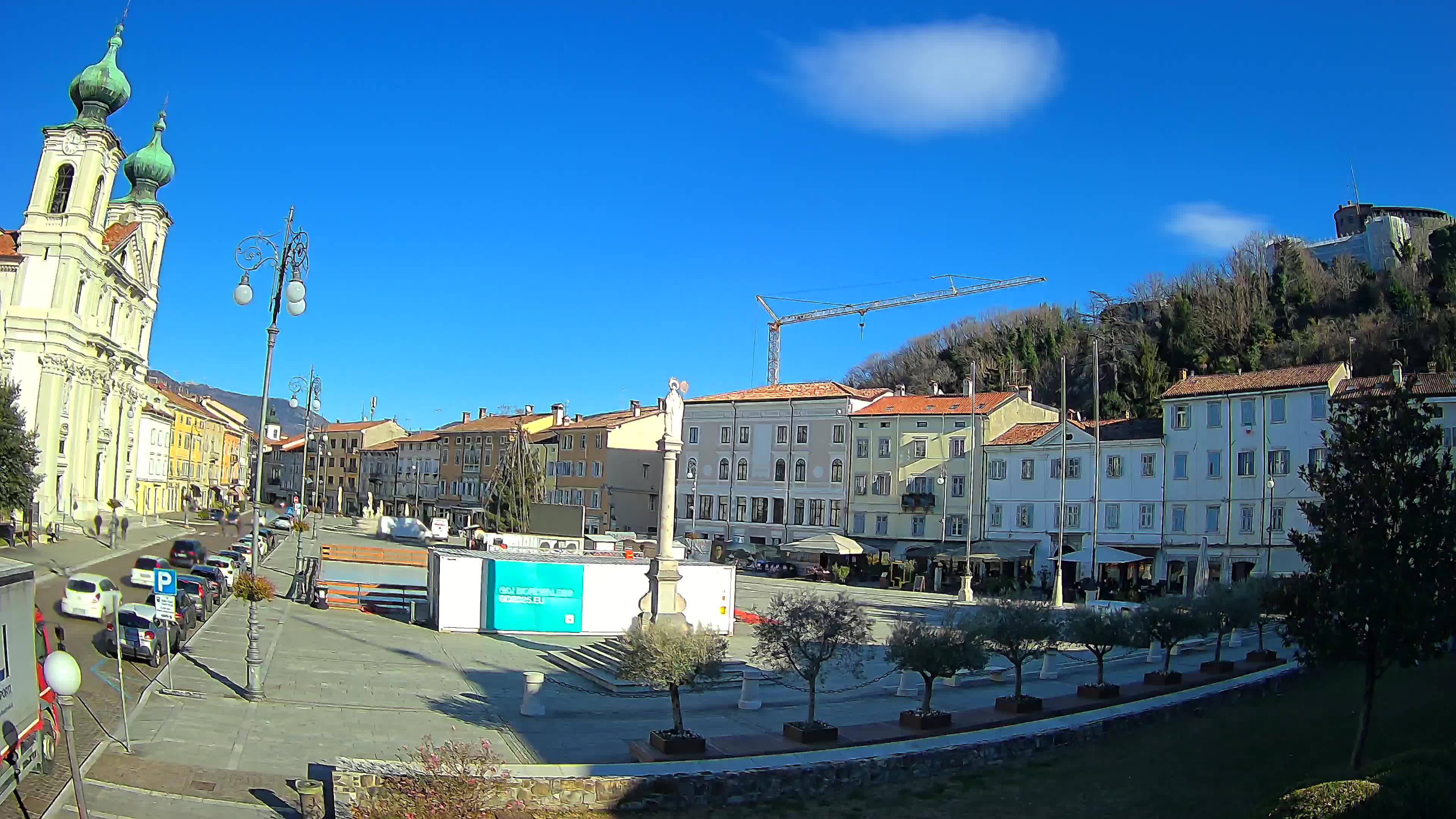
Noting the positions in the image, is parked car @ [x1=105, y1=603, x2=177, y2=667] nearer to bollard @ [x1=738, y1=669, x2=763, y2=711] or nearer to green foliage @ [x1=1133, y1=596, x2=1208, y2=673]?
bollard @ [x1=738, y1=669, x2=763, y2=711]

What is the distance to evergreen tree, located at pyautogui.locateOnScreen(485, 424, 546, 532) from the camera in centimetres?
6144

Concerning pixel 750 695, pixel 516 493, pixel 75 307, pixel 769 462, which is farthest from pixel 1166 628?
pixel 75 307

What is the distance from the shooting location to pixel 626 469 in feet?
263

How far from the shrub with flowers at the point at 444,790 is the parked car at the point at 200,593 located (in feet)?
65.8

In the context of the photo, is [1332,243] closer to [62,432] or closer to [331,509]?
[62,432]

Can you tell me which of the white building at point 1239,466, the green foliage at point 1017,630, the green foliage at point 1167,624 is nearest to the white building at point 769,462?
the white building at point 1239,466

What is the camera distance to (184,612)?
26.8 meters

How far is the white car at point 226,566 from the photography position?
36.8 m

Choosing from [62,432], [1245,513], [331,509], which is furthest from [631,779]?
[331,509]

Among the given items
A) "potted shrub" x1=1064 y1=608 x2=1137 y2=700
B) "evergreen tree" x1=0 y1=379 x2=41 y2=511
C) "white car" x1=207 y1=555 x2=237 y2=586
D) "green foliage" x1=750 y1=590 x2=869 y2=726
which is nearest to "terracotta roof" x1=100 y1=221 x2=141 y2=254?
"evergreen tree" x1=0 y1=379 x2=41 y2=511

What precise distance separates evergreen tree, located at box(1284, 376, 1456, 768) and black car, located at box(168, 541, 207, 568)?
39.2 meters

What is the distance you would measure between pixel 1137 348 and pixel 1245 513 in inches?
1311

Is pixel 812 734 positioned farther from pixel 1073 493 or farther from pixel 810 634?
pixel 1073 493

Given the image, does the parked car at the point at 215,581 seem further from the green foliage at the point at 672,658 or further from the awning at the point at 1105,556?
the awning at the point at 1105,556
